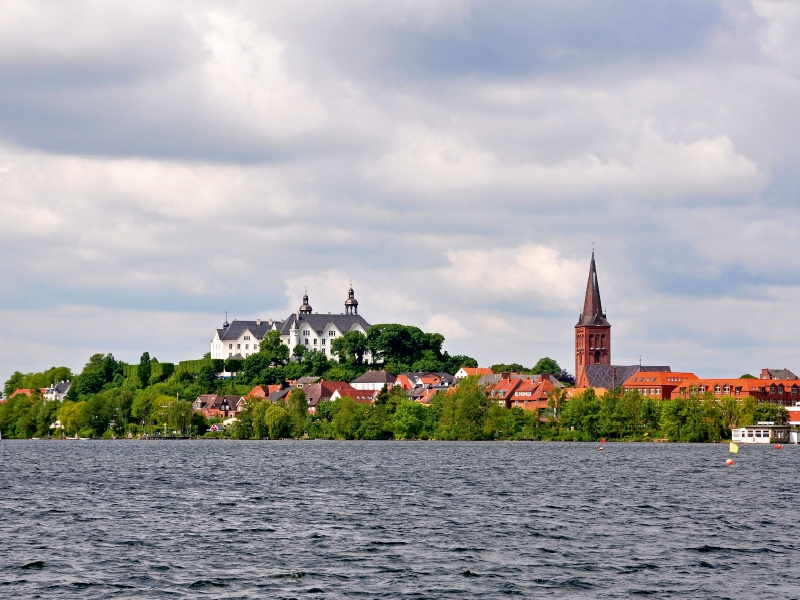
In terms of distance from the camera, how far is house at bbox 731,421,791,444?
538ft

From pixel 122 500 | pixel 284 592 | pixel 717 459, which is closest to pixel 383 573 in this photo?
pixel 284 592

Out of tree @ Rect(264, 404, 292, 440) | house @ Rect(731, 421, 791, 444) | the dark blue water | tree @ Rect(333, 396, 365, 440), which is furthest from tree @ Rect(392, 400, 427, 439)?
the dark blue water

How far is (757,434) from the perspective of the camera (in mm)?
165875

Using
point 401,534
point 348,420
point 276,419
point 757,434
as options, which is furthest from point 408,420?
point 401,534

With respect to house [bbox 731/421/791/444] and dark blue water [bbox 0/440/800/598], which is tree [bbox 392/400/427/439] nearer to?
house [bbox 731/421/791/444]

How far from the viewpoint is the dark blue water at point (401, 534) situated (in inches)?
1464

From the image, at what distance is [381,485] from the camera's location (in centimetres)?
7769

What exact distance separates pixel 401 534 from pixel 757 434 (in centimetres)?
12728

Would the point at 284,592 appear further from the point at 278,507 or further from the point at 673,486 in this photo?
the point at 673,486

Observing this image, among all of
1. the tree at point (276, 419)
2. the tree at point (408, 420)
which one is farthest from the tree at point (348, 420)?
the tree at point (276, 419)

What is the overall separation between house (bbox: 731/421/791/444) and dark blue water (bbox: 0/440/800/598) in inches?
2853

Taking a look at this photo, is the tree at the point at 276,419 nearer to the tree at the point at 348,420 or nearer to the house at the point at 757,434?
the tree at the point at 348,420

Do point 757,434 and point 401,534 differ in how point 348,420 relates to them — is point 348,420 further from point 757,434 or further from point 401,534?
point 401,534

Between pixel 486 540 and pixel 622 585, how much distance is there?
11308 mm
